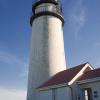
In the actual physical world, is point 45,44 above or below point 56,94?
above

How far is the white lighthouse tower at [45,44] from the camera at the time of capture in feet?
79.2

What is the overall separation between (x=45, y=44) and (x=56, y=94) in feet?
25.2

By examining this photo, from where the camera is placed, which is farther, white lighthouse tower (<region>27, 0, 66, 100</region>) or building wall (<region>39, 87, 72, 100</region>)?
white lighthouse tower (<region>27, 0, 66, 100</region>)

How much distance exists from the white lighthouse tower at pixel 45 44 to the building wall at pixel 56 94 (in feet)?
9.08

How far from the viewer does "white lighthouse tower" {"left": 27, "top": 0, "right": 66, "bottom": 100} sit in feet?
79.2

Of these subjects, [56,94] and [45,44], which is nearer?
[56,94]

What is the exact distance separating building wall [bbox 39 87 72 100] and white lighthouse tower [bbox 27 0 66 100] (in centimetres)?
277

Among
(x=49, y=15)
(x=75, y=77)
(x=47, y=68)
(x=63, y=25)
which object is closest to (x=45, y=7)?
(x=49, y=15)

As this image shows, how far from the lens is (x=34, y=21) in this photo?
1096 inches

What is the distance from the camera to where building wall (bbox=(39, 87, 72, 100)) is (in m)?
18.8

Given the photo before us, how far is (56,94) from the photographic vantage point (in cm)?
1984

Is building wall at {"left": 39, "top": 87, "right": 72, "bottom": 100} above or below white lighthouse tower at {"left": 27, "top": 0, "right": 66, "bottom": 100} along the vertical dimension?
below

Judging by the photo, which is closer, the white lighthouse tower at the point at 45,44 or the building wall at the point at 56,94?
the building wall at the point at 56,94

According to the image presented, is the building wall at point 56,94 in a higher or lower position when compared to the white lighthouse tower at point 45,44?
lower
